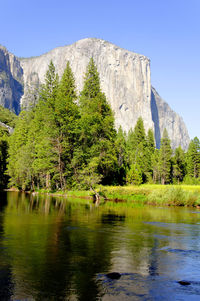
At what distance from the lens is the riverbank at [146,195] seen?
37.6 metres

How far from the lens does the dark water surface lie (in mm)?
8875

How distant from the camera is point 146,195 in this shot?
41.6m

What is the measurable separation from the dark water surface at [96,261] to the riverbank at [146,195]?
17470 millimetres

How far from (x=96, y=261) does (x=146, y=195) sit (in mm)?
30328

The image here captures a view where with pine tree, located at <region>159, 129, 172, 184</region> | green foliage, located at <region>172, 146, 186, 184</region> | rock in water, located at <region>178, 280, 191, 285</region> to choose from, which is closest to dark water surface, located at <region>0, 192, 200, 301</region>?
rock in water, located at <region>178, 280, 191, 285</region>

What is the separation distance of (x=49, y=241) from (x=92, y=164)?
32466 mm

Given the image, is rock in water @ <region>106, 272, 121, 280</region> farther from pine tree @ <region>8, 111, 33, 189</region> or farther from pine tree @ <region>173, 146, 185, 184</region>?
pine tree @ <region>173, 146, 185, 184</region>

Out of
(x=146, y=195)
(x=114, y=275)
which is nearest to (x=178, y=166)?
(x=146, y=195)

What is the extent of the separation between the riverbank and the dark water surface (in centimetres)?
1747

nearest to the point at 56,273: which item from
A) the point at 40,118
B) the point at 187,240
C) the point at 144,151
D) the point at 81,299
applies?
the point at 81,299

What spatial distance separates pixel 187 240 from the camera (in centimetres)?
1658

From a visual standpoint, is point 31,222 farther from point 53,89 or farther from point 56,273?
point 53,89

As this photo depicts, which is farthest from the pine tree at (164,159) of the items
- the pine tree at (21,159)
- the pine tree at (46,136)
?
Result: the pine tree at (46,136)

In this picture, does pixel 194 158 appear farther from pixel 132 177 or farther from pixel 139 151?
pixel 132 177
